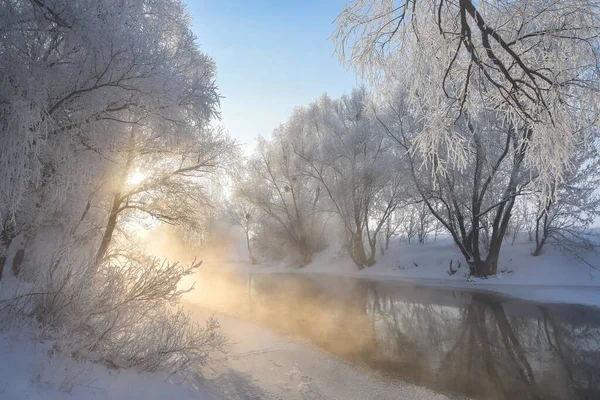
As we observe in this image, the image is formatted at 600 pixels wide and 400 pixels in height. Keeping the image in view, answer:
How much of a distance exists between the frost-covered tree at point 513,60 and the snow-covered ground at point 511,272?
11180 millimetres

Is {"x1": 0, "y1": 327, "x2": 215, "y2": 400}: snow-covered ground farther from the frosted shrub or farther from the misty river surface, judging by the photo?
the misty river surface

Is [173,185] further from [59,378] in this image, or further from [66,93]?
[59,378]

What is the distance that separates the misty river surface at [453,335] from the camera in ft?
18.8

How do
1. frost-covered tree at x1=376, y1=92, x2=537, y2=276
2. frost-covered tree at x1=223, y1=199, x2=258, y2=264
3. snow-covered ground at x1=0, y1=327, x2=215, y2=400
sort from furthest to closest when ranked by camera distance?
frost-covered tree at x1=223, y1=199, x2=258, y2=264, frost-covered tree at x1=376, y1=92, x2=537, y2=276, snow-covered ground at x1=0, y1=327, x2=215, y2=400

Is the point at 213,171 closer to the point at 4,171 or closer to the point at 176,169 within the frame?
the point at 176,169

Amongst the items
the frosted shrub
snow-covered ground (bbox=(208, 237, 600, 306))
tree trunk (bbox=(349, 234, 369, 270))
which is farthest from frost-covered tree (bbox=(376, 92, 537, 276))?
the frosted shrub

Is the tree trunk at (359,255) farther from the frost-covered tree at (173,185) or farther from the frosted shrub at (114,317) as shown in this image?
the frosted shrub at (114,317)

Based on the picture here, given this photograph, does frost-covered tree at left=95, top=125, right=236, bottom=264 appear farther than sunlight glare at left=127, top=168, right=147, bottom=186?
No

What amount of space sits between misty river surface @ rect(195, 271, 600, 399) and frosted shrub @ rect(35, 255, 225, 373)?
3.83 meters

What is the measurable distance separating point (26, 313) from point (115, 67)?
3.63 meters

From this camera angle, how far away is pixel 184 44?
9.71 metres

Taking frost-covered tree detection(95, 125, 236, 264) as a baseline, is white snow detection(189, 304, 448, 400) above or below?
below

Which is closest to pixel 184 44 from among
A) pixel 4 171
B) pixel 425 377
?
pixel 4 171

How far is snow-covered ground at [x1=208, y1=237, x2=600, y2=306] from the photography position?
526 inches
